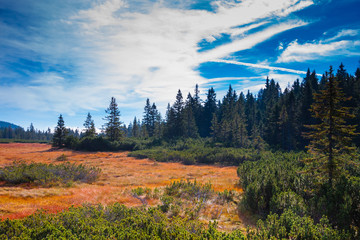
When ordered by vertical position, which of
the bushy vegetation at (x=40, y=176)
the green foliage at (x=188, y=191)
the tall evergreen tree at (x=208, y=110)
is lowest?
the green foliage at (x=188, y=191)

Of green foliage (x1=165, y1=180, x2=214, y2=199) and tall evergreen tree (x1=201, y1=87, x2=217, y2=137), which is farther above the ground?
tall evergreen tree (x1=201, y1=87, x2=217, y2=137)

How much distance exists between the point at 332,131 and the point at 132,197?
12.1 m

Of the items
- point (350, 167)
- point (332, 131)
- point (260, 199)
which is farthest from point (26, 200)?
point (350, 167)

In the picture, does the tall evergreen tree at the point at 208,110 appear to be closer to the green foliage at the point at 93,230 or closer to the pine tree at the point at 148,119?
the pine tree at the point at 148,119

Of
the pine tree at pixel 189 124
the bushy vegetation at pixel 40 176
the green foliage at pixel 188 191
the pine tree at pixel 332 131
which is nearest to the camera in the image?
the pine tree at pixel 332 131

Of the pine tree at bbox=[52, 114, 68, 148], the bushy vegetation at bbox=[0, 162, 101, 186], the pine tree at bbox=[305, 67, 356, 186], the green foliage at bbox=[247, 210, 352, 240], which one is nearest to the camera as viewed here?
the green foliage at bbox=[247, 210, 352, 240]

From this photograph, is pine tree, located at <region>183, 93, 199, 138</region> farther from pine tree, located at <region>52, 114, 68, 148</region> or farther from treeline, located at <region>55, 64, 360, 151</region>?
pine tree, located at <region>52, 114, 68, 148</region>

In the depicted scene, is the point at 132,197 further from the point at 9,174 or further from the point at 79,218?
the point at 9,174

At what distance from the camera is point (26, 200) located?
922 cm

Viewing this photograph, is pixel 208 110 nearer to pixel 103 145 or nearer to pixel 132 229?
pixel 103 145

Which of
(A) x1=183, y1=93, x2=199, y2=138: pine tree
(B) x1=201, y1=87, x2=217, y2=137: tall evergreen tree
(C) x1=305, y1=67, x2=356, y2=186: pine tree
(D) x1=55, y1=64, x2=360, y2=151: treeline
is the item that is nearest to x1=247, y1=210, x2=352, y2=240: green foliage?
(C) x1=305, y1=67, x2=356, y2=186: pine tree

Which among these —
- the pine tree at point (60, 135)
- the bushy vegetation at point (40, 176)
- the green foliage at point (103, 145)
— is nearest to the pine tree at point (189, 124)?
the green foliage at point (103, 145)

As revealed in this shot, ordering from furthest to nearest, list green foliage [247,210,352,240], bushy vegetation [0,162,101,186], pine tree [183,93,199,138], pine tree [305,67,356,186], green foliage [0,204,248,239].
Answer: pine tree [183,93,199,138] → bushy vegetation [0,162,101,186] → pine tree [305,67,356,186] → green foliage [247,210,352,240] → green foliage [0,204,248,239]

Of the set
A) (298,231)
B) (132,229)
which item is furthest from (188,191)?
(298,231)
